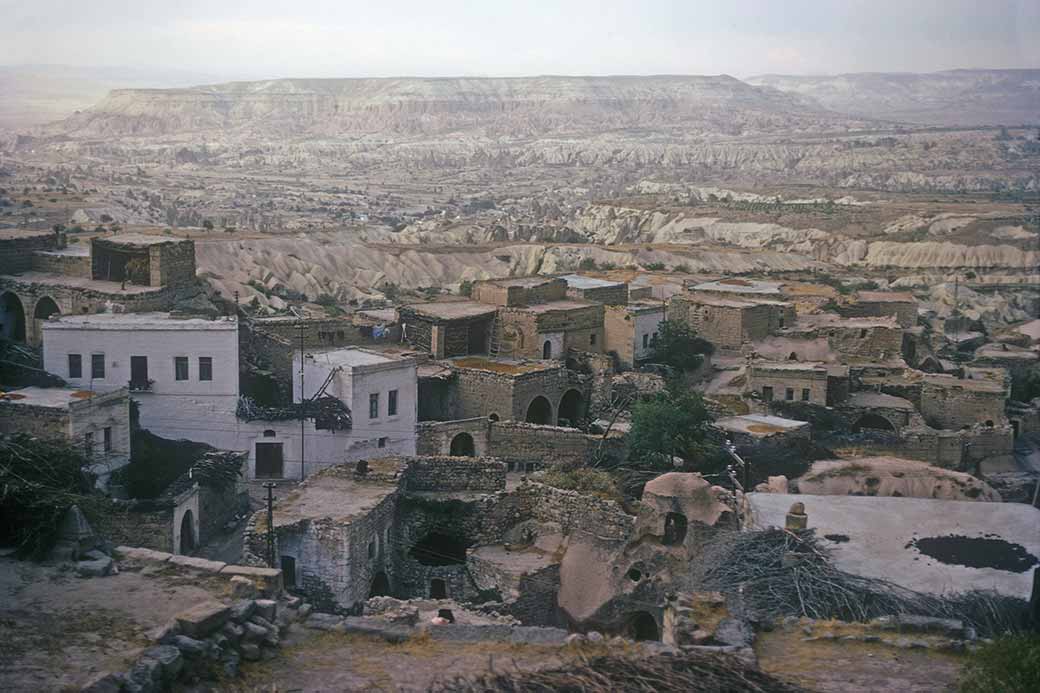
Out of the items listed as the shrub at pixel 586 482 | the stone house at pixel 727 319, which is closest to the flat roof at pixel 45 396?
the shrub at pixel 586 482

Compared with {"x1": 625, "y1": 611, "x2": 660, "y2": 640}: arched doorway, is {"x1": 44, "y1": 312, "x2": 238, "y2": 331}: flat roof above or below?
above

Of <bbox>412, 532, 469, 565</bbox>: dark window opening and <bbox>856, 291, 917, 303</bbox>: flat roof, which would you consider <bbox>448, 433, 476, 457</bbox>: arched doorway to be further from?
<bbox>856, 291, 917, 303</bbox>: flat roof

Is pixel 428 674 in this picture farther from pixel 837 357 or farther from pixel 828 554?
pixel 837 357

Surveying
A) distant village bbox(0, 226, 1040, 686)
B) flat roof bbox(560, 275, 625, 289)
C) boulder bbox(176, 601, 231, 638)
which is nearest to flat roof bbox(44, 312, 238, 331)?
distant village bbox(0, 226, 1040, 686)

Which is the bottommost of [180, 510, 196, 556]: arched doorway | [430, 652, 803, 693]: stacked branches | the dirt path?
[180, 510, 196, 556]: arched doorway

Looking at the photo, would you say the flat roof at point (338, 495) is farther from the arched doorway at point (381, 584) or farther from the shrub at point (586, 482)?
the shrub at point (586, 482)

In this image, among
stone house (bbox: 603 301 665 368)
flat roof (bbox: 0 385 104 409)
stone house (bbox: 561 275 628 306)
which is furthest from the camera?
stone house (bbox: 561 275 628 306)

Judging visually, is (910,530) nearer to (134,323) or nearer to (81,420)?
(81,420)
